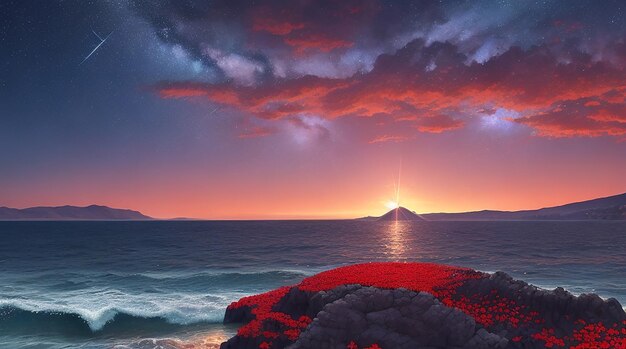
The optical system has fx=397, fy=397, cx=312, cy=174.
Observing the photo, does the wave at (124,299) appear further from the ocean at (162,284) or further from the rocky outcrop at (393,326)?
the rocky outcrop at (393,326)

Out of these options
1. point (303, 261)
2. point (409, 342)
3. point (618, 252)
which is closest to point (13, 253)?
point (303, 261)

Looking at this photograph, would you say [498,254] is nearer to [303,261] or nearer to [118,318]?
[303,261]

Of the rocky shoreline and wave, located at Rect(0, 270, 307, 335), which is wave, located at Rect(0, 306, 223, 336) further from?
the rocky shoreline

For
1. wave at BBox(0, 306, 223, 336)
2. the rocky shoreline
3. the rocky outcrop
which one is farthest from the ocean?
the rocky outcrop

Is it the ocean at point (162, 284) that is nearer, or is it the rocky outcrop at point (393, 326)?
the rocky outcrop at point (393, 326)

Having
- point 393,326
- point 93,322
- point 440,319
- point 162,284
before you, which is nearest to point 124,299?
point 93,322

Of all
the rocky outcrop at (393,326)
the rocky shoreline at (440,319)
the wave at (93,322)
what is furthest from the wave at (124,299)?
the rocky outcrop at (393,326)

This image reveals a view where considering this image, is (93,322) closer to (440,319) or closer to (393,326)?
(393,326)

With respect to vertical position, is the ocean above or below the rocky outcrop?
below
